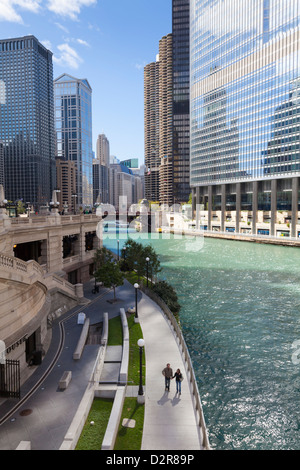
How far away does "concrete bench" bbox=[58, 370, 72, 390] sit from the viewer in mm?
16484

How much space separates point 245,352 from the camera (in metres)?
24.5

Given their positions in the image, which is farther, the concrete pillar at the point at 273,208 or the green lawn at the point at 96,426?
the concrete pillar at the point at 273,208

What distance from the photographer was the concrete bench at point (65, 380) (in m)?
16.5

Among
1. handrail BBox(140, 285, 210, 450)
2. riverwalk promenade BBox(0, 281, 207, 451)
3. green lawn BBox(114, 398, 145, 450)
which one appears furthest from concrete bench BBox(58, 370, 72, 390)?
handrail BBox(140, 285, 210, 450)

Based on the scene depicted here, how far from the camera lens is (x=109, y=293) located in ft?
119

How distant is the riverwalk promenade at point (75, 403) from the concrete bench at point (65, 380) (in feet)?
0.78

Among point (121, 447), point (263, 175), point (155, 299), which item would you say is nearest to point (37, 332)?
point (121, 447)

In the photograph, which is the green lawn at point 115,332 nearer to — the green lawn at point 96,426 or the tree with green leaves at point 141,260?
the green lawn at point 96,426

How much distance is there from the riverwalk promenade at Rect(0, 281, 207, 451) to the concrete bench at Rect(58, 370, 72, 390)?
238 millimetres

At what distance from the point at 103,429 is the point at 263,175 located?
110784 mm

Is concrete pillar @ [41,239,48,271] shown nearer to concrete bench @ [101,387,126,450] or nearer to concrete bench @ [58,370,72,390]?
concrete bench @ [58,370,72,390]

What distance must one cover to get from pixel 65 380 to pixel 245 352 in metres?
14.1

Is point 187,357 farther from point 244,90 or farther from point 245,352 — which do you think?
point 244,90

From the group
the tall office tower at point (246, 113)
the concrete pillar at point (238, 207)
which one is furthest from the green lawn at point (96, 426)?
the concrete pillar at point (238, 207)
